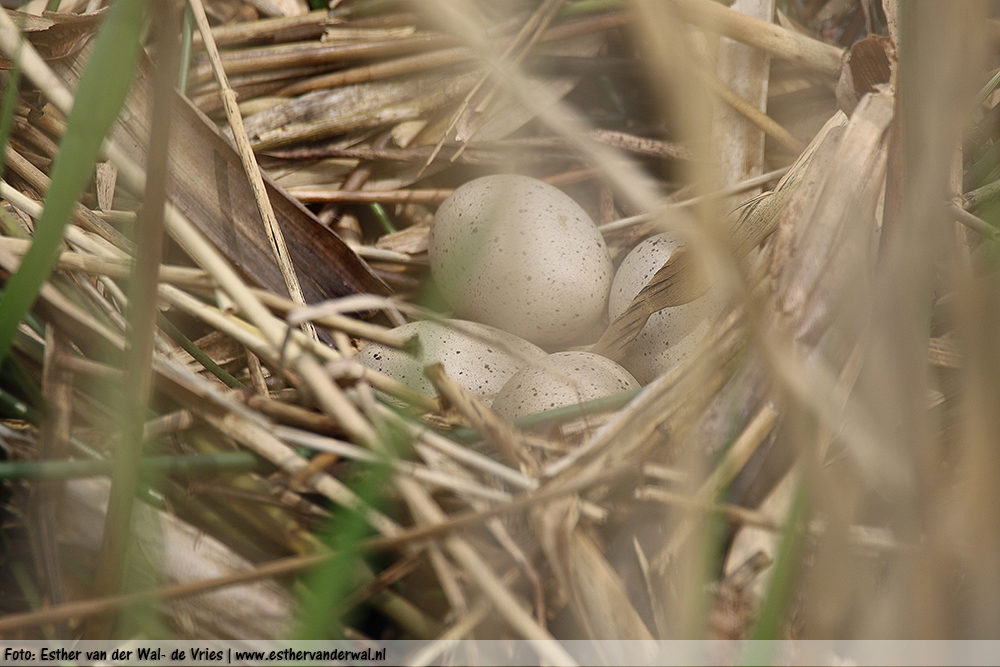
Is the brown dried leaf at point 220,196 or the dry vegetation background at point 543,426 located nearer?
the dry vegetation background at point 543,426

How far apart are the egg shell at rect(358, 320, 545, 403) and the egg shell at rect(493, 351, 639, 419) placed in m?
0.06

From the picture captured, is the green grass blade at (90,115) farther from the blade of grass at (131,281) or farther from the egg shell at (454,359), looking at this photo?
the egg shell at (454,359)

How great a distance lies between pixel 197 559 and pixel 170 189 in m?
0.61

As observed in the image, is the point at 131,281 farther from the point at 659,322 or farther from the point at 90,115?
the point at 659,322

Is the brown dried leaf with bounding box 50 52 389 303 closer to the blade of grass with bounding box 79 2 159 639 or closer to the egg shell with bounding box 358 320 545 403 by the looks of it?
the egg shell with bounding box 358 320 545 403

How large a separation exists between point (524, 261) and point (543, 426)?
1.44ft

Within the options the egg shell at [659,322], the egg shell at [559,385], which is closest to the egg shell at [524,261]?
the egg shell at [659,322]

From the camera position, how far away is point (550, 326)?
3.43 feet

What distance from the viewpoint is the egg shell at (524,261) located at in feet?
3.32

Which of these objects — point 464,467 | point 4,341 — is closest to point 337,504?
point 464,467

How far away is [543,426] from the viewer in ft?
2.04

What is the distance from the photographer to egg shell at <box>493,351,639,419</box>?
770 mm

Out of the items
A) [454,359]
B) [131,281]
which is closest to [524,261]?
[454,359]

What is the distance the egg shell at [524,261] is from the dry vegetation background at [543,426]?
13 centimetres
